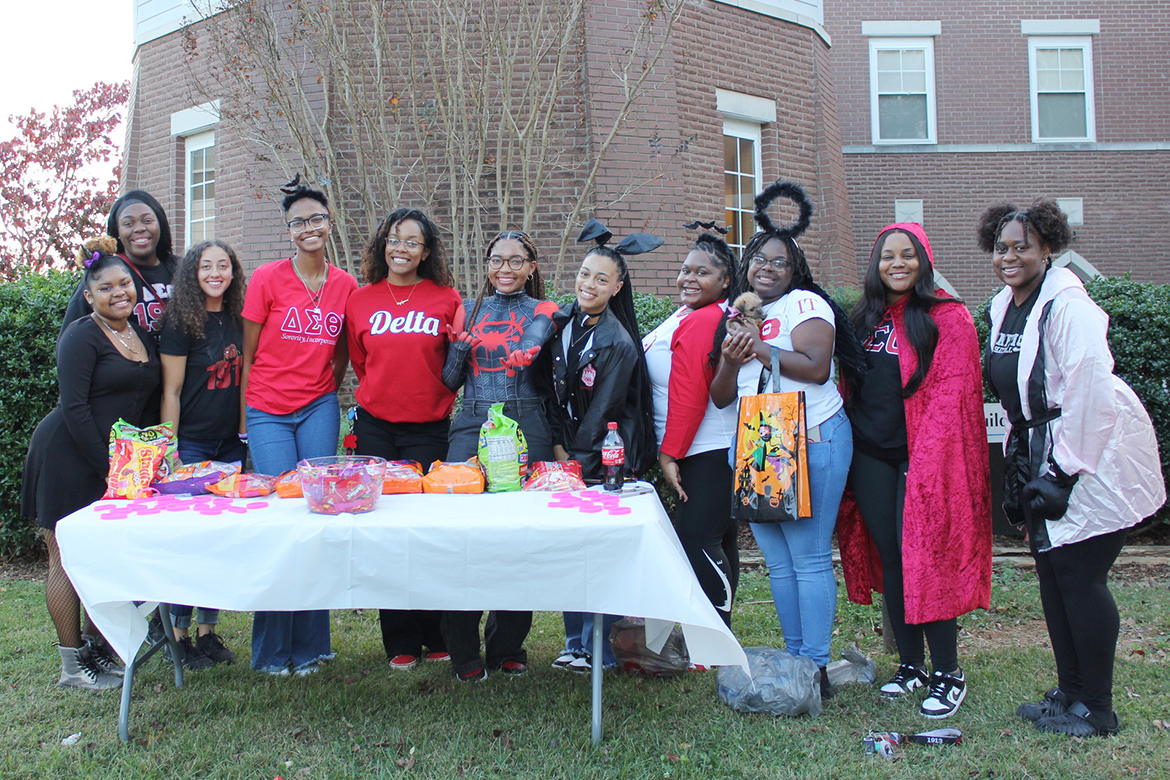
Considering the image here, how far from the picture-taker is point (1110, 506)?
3.01 m

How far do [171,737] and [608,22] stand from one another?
313 inches

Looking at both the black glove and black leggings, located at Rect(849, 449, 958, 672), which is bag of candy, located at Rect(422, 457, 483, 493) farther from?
the black glove

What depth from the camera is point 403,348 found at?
3.82 meters

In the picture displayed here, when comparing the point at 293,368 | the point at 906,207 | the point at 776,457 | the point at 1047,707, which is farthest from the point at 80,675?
the point at 906,207

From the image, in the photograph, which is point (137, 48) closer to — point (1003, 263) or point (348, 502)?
point (348, 502)

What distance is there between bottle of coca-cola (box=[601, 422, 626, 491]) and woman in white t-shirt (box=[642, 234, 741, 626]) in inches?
13.1

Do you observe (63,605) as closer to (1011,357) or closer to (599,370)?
(599,370)

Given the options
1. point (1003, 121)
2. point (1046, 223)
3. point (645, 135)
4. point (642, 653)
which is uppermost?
point (1003, 121)

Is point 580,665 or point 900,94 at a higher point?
point 900,94

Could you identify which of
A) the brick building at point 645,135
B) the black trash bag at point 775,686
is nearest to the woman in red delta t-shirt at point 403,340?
the black trash bag at point 775,686

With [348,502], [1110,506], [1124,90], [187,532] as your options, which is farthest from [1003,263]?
[1124,90]

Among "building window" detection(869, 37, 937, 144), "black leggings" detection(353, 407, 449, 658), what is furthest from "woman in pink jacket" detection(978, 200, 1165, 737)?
"building window" detection(869, 37, 937, 144)

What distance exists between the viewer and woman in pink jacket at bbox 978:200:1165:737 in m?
3.02

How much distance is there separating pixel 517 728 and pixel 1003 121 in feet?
53.1
